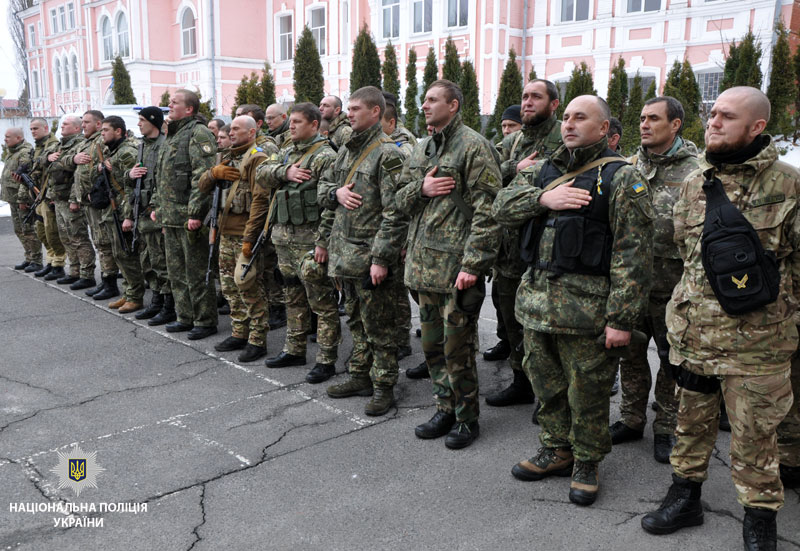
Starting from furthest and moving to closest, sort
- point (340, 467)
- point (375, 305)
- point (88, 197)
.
→ point (88, 197) → point (375, 305) → point (340, 467)

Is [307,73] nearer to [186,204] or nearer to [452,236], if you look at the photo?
[186,204]

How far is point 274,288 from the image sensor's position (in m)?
7.16

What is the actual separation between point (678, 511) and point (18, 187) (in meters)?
9.87

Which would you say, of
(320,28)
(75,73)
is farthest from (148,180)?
(75,73)

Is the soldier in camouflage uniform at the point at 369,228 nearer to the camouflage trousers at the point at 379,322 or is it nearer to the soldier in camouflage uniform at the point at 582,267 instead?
the camouflage trousers at the point at 379,322

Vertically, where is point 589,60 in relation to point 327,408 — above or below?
above

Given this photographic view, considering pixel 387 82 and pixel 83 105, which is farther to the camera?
pixel 83 105

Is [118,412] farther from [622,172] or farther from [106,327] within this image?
[622,172]

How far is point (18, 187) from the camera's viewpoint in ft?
32.3

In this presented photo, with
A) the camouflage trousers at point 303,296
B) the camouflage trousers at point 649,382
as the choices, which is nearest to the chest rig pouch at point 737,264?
the camouflage trousers at point 649,382

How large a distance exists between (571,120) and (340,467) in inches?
90.5

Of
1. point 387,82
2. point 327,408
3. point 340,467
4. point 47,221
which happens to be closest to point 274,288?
point 327,408

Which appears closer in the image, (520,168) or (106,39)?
(520,168)

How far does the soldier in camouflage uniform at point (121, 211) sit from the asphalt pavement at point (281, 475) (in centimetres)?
190
